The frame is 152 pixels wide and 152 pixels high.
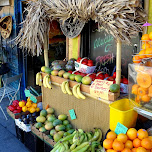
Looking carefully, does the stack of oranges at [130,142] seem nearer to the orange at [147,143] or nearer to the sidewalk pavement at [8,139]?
the orange at [147,143]

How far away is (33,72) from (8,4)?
6.94 feet

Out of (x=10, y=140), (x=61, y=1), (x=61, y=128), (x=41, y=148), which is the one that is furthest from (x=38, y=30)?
(x=10, y=140)

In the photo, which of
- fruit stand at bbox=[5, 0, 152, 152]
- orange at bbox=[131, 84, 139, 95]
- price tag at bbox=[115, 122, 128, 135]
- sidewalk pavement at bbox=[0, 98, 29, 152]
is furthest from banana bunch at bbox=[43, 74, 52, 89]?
orange at bbox=[131, 84, 139, 95]

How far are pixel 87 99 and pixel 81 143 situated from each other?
69 centimetres

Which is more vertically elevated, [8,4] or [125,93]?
[8,4]

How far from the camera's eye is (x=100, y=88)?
109 inches

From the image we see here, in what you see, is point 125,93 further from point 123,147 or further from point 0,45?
point 0,45

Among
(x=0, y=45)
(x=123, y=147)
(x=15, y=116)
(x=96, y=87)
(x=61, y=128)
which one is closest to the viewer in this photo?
(x=123, y=147)

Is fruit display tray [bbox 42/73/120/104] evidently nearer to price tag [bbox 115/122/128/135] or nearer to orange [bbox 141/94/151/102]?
price tag [bbox 115/122/128/135]

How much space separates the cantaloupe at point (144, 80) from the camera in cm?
197

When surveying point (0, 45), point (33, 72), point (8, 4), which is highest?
point (8, 4)

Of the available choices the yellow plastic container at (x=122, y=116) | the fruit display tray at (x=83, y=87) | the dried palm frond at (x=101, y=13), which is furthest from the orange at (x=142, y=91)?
the dried palm frond at (x=101, y=13)

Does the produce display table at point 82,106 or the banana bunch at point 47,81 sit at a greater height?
the banana bunch at point 47,81

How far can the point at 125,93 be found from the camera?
9.36ft
